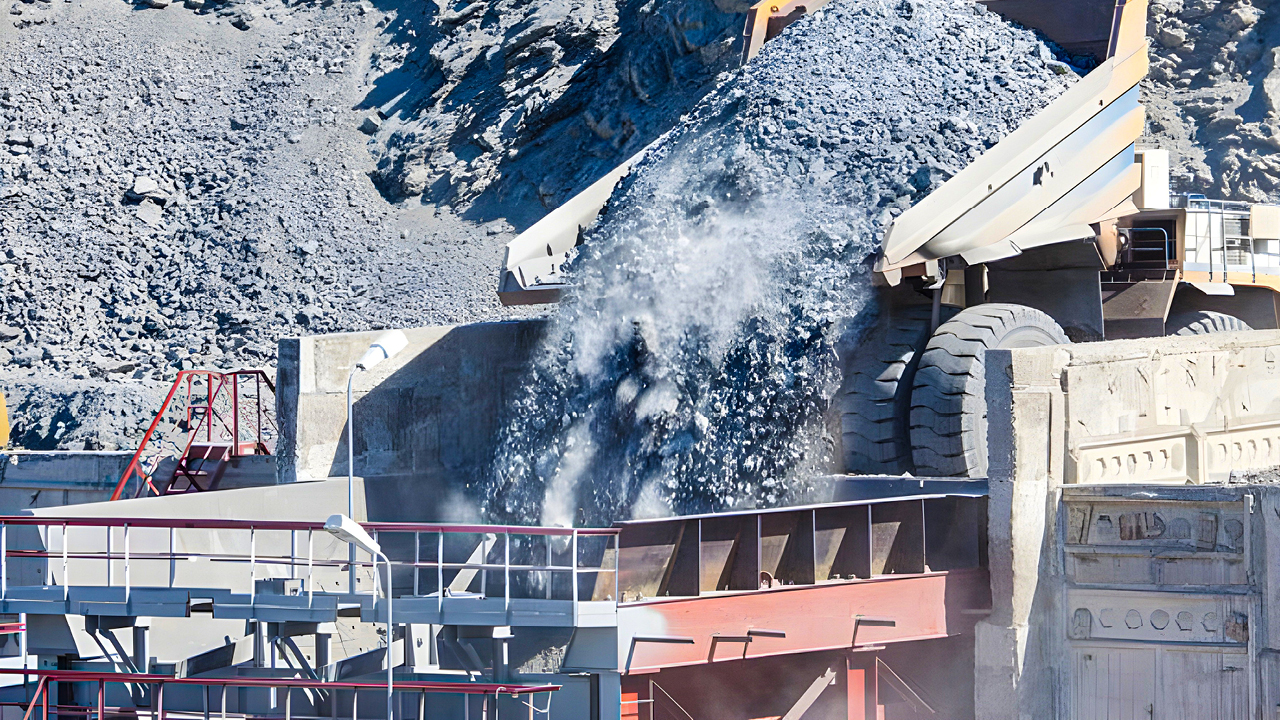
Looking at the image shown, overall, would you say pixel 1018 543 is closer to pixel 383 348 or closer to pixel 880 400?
pixel 880 400

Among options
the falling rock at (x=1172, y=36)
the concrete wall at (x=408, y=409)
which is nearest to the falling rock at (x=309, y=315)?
the concrete wall at (x=408, y=409)

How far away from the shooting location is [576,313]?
457 inches

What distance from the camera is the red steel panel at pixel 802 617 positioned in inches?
332

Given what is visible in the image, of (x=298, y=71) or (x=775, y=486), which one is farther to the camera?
(x=298, y=71)

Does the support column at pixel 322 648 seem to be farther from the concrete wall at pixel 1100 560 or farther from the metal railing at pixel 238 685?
the concrete wall at pixel 1100 560

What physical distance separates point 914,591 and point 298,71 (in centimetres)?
2943

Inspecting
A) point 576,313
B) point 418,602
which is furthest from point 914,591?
point 576,313

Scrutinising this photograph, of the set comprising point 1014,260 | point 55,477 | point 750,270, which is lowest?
point 55,477

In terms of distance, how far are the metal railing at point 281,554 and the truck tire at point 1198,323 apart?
18.4ft

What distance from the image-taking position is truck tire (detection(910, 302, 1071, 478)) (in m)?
10.2

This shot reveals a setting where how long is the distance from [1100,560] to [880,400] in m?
2.16

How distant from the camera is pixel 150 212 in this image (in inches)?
1236

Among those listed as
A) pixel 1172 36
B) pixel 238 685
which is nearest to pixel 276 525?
pixel 238 685

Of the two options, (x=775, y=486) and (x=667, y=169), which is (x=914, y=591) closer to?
(x=775, y=486)
